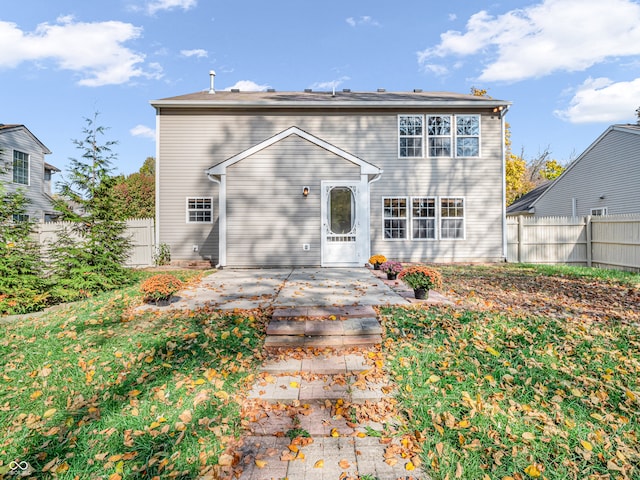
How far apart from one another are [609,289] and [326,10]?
1378 centimetres

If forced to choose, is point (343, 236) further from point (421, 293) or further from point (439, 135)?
point (439, 135)

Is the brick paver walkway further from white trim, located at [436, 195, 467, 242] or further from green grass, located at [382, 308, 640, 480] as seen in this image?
white trim, located at [436, 195, 467, 242]

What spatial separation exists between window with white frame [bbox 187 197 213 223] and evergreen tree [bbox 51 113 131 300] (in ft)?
16.8

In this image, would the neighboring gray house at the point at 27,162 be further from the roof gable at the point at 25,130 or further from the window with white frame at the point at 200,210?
the window with white frame at the point at 200,210

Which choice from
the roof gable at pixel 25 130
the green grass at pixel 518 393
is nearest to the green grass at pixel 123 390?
the green grass at pixel 518 393

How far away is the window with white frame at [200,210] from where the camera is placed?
39.6ft

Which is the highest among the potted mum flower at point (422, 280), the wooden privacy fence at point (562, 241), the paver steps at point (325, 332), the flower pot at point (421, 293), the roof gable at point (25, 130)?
the roof gable at point (25, 130)

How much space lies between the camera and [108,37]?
10898 mm

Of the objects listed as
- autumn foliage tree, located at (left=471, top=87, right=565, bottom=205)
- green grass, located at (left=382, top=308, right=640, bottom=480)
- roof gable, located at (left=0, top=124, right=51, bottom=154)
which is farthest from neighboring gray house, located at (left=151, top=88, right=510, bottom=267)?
autumn foliage tree, located at (left=471, top=87, right=565, bottom=205)

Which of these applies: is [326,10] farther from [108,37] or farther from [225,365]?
[225,365]

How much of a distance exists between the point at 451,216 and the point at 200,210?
32.3ft

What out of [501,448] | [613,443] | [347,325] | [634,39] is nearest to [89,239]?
[347,325]

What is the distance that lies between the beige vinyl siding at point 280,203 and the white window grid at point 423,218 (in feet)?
9.50

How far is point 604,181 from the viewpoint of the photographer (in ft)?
49.1
